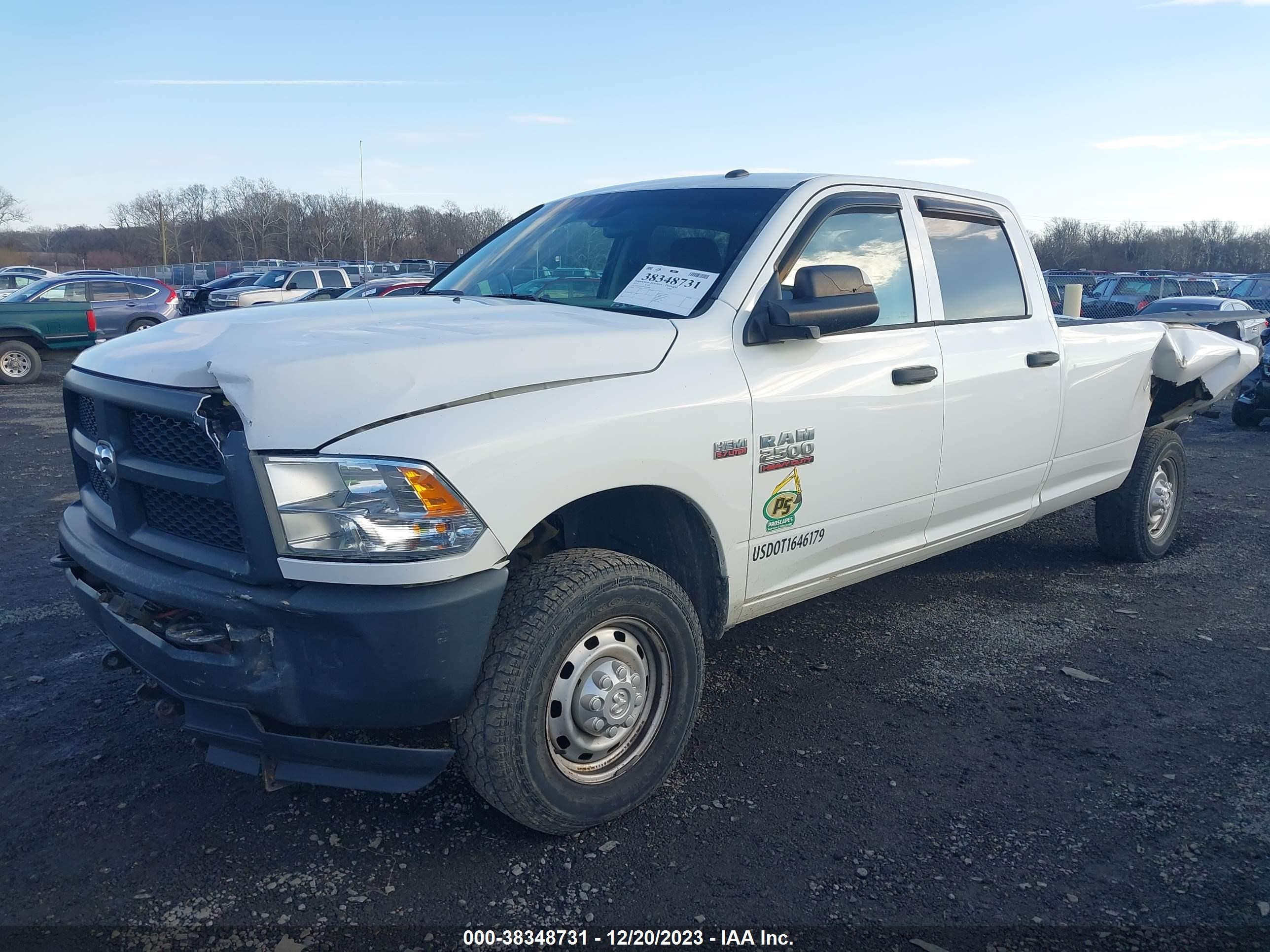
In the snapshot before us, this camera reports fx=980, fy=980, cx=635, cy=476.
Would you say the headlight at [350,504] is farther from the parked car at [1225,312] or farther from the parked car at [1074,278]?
the parked car at [1074,278]

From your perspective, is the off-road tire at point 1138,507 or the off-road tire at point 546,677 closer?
the off-road tire at point 546,677

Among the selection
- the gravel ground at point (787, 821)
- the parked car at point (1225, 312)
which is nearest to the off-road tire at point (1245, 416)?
the parked car at point (1225, 312)

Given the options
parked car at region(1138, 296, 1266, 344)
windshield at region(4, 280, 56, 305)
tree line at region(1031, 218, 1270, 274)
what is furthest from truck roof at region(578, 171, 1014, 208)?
tree line at region(1031, 218, 1270, 274)

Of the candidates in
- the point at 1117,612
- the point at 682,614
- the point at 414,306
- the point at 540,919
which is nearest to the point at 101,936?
the point at 540,919

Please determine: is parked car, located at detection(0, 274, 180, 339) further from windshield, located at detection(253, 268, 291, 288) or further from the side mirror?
the side mirror

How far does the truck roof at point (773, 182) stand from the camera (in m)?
3.79

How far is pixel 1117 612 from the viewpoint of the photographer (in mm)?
5027

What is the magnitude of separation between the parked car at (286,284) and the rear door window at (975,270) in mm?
23528

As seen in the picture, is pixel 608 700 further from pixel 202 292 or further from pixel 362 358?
pixel 202 292

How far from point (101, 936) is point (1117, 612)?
4621 millimetres

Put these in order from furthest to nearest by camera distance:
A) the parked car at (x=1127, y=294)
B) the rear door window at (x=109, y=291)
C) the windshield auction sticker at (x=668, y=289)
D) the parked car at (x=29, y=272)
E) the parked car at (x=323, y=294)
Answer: the parked car at (x=29, y=272) < the parked car at (x=1127, y=294) < the parked car at (x=323, y=294) < the rear door window at (x=109, y=291) < the windshield auction sticker at (x=668, y=289)

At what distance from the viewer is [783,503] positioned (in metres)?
3.36

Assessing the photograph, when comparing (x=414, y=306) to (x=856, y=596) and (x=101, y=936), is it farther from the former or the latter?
(x=856, y=596)

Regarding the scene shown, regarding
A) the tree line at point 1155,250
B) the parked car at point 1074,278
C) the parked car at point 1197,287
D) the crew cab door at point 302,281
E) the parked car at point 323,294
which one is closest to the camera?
the parked car at point 323,294
